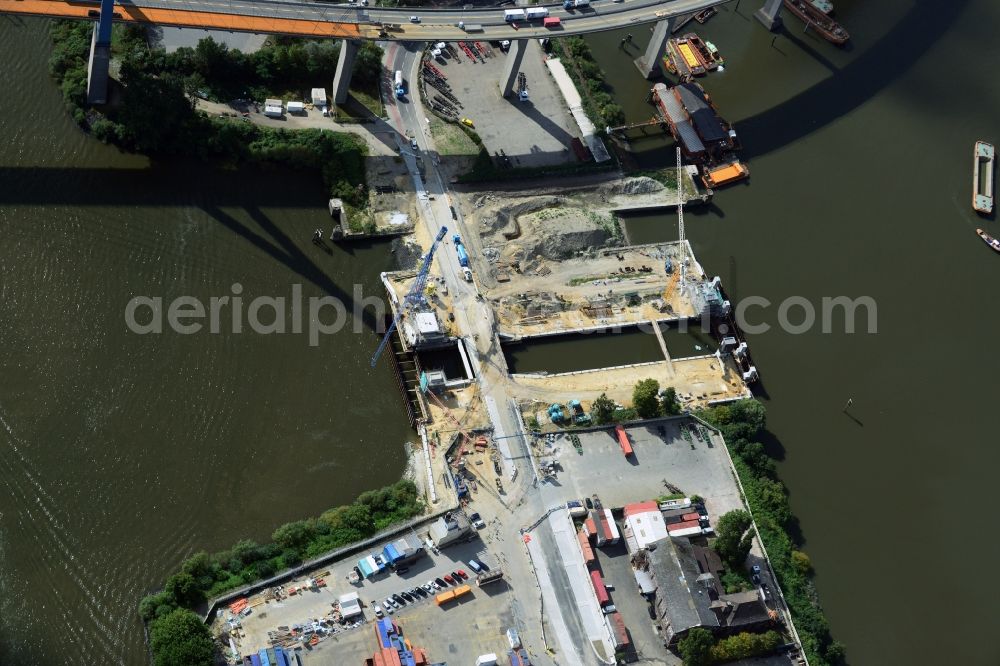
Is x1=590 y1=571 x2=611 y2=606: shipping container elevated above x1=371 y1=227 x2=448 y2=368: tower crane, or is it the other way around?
x1=371 y1=227 x2=448 y2=368: tower crane

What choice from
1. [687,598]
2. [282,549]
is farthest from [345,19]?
[687,598]

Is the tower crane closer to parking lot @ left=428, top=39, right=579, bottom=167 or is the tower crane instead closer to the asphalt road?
parking lot @ left=428, top=39, right=579, bottom=167

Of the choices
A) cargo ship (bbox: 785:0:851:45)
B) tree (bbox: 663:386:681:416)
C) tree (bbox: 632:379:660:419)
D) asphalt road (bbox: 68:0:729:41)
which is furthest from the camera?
cargo ship (bbox: 785:0:851:45)

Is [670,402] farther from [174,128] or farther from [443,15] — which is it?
[174,128]

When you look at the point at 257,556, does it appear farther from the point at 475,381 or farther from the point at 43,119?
the point at 43,119

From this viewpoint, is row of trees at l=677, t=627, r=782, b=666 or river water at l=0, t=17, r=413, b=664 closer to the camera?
row of trees at l=677, t=627, r=782, b=666

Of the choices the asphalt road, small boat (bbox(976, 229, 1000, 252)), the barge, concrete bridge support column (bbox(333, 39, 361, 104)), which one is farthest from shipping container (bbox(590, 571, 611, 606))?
small boat (bbox(976, 229, 1000, 252))

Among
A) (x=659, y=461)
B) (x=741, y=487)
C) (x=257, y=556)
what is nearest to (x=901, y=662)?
(x=741, y=487)
